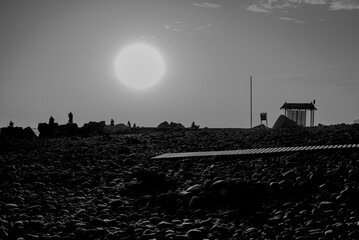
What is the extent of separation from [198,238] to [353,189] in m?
2.63

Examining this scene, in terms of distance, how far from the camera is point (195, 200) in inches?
261

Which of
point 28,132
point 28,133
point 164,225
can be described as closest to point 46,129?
point 28,133

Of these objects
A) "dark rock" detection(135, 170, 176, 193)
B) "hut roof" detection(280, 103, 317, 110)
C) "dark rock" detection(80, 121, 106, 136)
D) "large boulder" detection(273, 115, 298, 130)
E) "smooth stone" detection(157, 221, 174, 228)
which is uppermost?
"hut roof" detection(280, 103, 317, 110)

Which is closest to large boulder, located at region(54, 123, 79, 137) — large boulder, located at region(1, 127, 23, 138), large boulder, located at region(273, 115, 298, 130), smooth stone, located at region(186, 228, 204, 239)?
large boulder, located at region(1, 127, 23, 138)

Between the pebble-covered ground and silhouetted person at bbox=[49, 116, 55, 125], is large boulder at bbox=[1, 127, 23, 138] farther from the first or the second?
the pebble-covered ground

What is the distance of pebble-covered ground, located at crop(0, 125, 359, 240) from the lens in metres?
5.28

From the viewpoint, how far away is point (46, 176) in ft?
32.5

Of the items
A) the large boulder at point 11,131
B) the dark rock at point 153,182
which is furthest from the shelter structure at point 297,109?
the dark rock at point 153,182

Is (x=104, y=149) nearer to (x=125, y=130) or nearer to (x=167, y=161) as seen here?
(x=167, y=161)

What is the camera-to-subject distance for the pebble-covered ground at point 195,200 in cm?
528

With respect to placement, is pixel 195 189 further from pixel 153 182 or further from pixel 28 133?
pixel 28 133

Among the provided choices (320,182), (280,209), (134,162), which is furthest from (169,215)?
(134,162)

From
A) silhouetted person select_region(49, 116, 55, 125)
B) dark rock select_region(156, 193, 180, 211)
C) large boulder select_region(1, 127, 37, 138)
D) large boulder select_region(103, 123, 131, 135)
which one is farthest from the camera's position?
large boulder select_region(103, 123, 131, 135)

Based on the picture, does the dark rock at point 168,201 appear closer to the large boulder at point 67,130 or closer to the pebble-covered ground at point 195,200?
the pebble-covered ground at point 195,200
